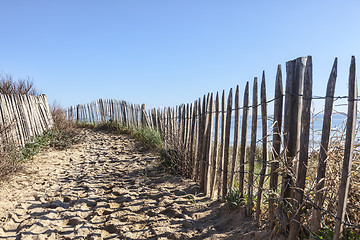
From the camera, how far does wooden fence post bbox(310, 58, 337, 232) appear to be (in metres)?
2.01

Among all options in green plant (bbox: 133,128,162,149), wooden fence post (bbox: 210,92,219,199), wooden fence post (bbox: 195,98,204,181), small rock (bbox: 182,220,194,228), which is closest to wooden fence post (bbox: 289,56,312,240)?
small rock (bbox: 182,220,194,228)

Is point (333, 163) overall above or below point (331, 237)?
above

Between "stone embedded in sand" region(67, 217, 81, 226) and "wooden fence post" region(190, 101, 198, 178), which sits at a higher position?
"wooden fence post" region(190, 101, 198, 178)

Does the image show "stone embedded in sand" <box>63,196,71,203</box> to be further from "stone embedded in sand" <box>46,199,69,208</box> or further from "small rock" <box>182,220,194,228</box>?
"small rock" <box>182,220,194,228</box>

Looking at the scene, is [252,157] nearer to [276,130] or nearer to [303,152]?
[276,130]

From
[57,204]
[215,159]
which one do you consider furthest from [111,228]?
[215,159]

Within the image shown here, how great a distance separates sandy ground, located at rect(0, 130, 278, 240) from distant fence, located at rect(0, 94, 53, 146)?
86 cm

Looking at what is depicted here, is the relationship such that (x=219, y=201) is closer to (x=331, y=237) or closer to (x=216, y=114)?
(x=216, y=114)

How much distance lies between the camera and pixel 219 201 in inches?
151

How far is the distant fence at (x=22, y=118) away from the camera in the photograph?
5.86 metres

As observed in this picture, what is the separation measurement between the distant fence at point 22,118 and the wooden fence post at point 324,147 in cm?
553

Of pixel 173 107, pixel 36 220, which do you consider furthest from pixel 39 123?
pixel 36 220

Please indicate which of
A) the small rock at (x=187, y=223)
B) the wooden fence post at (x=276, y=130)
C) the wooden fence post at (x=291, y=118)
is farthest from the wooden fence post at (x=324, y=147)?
the small rock at (x=187, y=223)

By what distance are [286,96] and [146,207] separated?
2540 mm
